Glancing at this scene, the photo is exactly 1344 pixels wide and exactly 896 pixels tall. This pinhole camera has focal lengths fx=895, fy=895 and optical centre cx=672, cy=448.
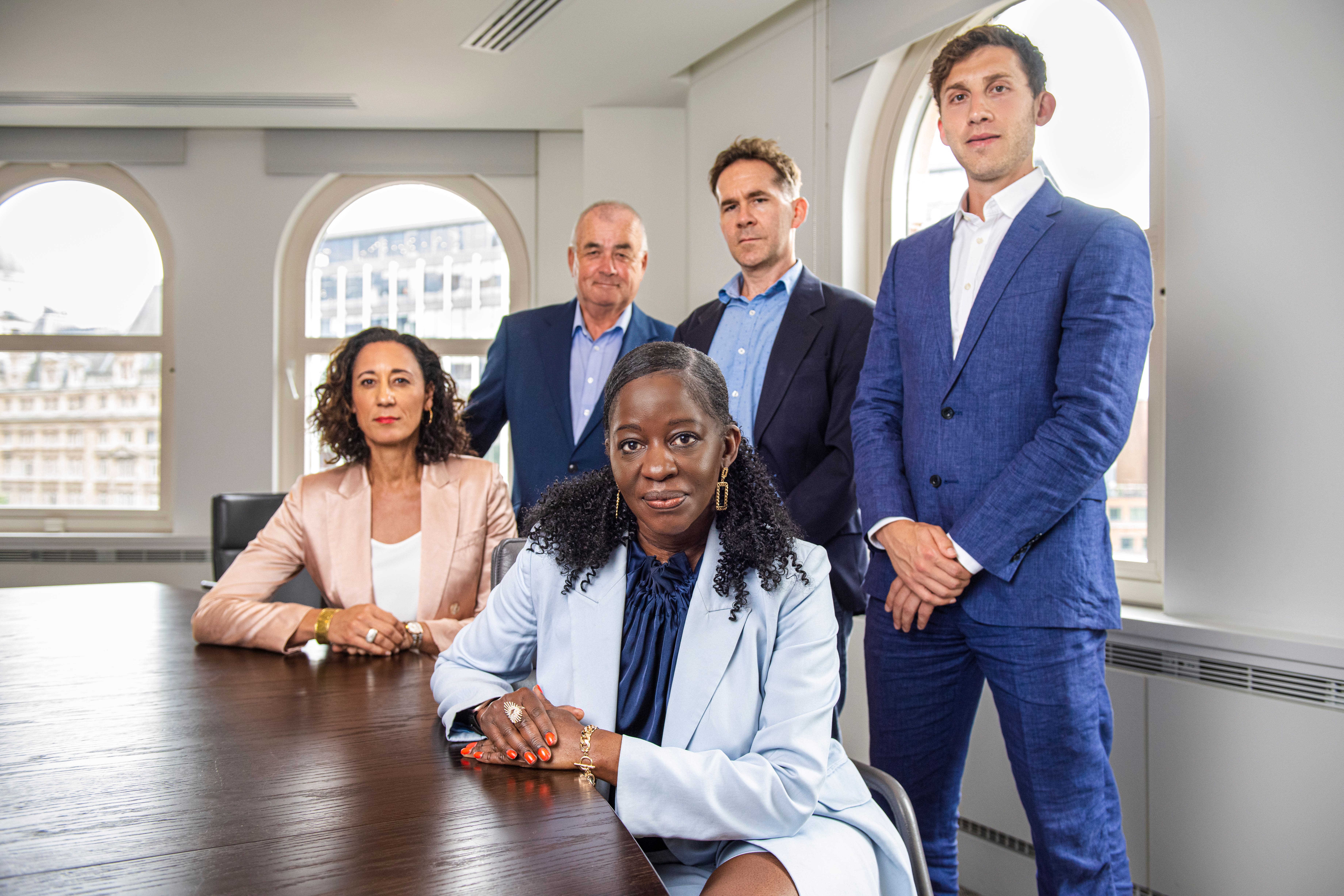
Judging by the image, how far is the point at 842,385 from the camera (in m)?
2.25

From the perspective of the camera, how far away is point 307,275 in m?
5.73

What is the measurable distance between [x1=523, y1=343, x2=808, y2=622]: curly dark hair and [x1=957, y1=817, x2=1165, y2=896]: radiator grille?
5.26ft

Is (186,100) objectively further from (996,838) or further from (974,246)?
(996,838)

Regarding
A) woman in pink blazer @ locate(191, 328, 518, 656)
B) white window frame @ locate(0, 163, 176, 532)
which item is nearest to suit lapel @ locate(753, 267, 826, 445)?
woman in pink blazer @ locate(191, 328, 518, 656)

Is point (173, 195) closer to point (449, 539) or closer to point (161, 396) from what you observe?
point (161, 396)

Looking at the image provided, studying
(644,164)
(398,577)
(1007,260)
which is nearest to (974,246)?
(1007,260)

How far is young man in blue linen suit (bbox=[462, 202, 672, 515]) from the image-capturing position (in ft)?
9.10

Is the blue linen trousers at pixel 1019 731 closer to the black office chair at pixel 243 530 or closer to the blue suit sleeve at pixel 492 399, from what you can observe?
the blue suit sleeve at pixel 492 399

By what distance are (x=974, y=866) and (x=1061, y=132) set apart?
93.9 inches

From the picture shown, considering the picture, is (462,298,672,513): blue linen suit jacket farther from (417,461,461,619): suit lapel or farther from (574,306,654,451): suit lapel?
(417,461,461,619): suit lapel

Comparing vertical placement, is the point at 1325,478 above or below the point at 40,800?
above

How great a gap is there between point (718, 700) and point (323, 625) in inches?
39.5

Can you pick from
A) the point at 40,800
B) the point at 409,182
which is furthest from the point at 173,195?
the point at 40,800

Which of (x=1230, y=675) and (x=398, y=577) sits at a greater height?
(x=398, y=577)
